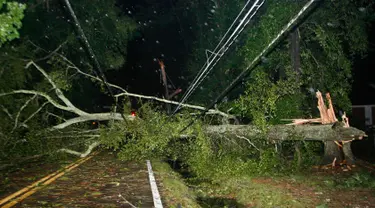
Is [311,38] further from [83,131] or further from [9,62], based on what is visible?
[9,62]

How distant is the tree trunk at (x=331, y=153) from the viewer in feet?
41.2

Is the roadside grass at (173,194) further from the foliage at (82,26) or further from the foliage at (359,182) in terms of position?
the foliage at (82,26)

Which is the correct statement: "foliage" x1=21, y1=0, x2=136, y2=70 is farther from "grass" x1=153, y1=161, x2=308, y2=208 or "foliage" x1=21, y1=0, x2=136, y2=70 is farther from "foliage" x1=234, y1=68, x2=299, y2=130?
"grass" x1=153, y1=161, x2=308, y2=208

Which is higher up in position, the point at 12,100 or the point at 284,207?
the point at 12,100

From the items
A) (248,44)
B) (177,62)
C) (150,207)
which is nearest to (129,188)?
(150,207)

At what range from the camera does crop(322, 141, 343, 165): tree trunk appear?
12570 millimetres

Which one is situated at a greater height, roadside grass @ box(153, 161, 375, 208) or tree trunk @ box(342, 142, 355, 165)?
tree trunk @ box(342, 142, 355, 165)

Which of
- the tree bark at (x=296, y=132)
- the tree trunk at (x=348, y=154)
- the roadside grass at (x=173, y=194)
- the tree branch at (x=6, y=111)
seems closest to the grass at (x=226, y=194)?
the roadside grass at (x=173, y=194)

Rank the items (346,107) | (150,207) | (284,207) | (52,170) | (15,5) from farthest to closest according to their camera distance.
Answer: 1. (346,107)
2. (52,170)
3. (15,5)
4. (284,207)
5. (150,207)

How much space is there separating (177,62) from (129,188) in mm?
28693

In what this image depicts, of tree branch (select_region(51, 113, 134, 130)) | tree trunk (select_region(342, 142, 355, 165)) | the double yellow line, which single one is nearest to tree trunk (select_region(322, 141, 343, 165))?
tree trunk (select_region(342, 142, 355, 165))

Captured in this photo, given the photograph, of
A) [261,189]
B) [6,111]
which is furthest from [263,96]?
[6,111]

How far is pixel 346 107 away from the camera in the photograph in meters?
13.8

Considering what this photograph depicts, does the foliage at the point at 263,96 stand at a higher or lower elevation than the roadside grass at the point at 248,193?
higher
